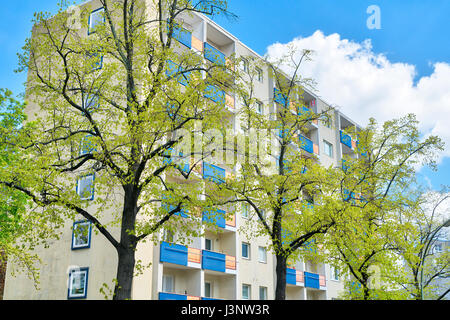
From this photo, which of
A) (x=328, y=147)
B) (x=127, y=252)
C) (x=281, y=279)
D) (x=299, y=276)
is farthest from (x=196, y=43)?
(x=127, y=252)

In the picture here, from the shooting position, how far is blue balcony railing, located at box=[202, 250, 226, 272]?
1127 inches

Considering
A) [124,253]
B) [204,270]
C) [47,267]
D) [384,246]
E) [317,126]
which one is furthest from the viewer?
[317,126]

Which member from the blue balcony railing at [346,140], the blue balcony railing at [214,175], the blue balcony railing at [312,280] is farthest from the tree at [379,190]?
the blue balcony railing at [346,140]

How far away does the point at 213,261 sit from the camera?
29.2 meters

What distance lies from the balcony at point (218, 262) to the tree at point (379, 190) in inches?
273

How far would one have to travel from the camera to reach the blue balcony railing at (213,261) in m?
28.6

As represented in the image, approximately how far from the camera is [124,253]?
1522 centimetres

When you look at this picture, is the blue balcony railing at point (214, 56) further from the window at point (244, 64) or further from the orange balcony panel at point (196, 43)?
the window at point (244, 64)

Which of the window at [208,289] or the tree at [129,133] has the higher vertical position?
the tree at [129,133]

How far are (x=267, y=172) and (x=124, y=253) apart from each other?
10.0 meters

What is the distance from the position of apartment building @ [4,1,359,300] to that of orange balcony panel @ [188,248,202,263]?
54mm

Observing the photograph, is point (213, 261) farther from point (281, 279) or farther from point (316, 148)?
point (316, 148)

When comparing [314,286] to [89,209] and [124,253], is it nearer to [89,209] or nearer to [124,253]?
[89,209]
